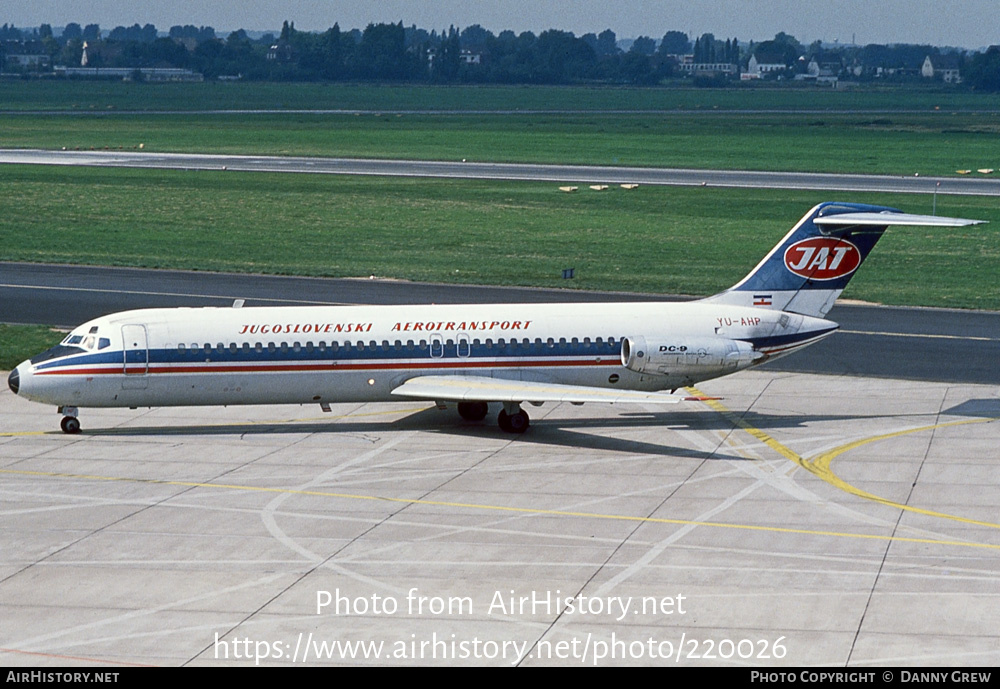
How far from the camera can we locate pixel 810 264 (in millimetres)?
40688

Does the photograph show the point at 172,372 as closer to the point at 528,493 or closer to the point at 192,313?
the point at 192,313

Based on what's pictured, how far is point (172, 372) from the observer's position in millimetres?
37344

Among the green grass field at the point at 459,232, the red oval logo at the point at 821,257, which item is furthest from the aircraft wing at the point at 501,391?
the green grass field at the point at 459,232

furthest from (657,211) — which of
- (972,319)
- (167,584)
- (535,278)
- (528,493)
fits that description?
(167,584)

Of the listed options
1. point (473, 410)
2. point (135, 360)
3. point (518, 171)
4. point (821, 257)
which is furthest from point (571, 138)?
point (135, 360)

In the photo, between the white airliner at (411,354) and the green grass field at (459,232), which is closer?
the white airliner at (411,354)

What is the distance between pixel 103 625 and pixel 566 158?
101 m

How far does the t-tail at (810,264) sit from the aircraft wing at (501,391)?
536 centimetres

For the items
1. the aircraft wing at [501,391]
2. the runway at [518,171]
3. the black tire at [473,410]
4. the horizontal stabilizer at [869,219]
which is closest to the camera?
the aircraft wing at [501,391]

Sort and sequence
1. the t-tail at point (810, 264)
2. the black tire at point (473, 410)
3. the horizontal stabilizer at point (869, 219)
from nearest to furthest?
1. the horizontal stabilizer at point (869, 219)
2. the black tire at point (473, 410)
3. the t-tail at point (810, 264)

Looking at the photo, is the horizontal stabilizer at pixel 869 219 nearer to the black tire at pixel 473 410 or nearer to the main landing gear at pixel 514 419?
the main landing gear at pixel 514 419

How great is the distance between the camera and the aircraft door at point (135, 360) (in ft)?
122

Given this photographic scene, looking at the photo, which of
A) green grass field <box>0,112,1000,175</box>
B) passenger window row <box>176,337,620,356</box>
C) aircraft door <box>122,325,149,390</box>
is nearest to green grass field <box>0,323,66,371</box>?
aircraft door <box>122,325,149,390</box>

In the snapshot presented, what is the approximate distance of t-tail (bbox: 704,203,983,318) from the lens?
40.5 metres
